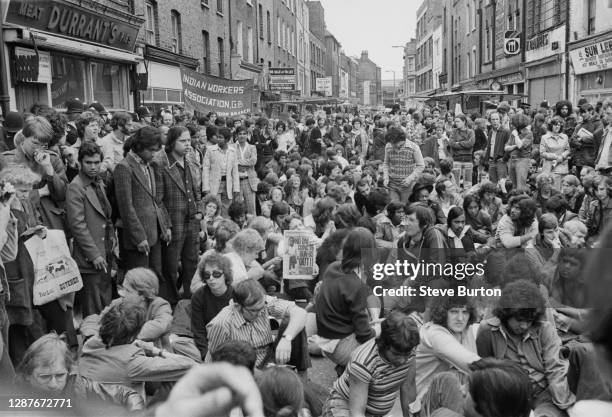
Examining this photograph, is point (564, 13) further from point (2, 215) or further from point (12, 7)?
point (2, 215)

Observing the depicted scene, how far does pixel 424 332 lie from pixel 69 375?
1.92 m

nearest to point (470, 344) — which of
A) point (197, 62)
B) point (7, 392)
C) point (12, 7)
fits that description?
point (7, 392)

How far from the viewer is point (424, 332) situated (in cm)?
405

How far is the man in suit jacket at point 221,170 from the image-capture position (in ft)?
31.3

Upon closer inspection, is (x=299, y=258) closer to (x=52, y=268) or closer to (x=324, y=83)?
(x=52, y=268)

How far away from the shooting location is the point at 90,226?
5863 mm

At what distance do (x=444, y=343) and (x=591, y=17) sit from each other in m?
21.3

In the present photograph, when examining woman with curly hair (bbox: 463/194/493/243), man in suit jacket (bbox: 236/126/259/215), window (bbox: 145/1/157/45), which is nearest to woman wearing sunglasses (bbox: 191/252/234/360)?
woman with curly hair (bbox: 463/194/493/243)

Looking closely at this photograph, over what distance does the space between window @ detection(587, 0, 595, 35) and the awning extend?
14179mm

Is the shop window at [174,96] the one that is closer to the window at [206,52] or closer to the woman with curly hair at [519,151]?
the window at [206,52]

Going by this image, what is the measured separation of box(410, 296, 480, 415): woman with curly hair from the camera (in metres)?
3.85

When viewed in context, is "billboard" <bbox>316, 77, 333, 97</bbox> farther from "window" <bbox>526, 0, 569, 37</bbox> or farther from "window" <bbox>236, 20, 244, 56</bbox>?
"window" <bbox>526, 0, 569, 37</bbox>

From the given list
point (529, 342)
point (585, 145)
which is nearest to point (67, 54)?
point (585, 145)

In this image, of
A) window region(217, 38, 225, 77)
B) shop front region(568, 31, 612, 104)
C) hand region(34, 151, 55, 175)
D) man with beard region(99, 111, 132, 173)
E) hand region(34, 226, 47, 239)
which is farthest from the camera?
shop front region(568, 31, 612, 104)
